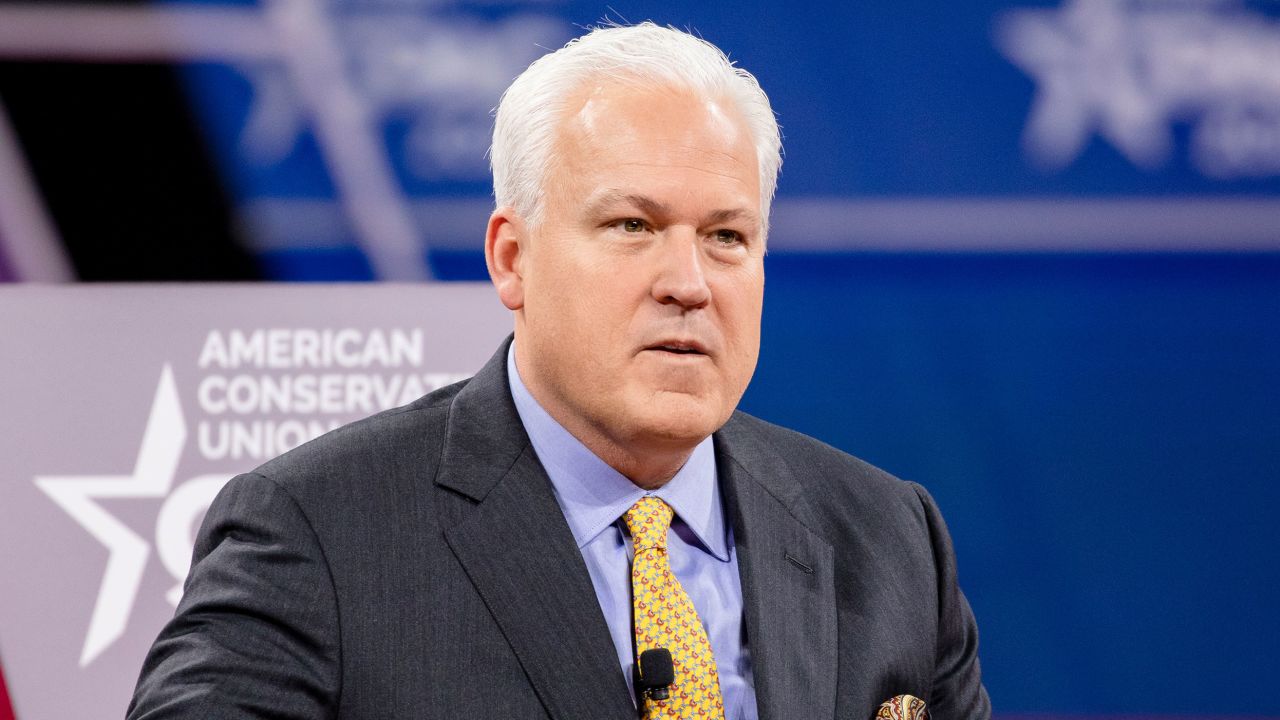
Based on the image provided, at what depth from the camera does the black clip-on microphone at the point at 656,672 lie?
4.99 ft

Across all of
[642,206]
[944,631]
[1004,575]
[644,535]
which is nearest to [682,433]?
[644,535]

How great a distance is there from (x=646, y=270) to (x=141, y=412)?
122cm

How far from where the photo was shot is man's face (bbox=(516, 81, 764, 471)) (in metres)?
1.62

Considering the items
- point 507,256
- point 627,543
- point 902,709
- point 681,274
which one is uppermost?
point 507,256

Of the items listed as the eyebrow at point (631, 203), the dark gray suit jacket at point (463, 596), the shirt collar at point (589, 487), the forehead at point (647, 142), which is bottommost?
the dark gray suit jacket at point (463, 596)

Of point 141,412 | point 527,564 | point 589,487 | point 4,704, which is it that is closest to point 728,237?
point 589,487

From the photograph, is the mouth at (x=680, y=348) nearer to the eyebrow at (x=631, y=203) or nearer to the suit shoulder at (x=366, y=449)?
the eyebrow at (x=631, y=203)

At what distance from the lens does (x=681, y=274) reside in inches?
63.6

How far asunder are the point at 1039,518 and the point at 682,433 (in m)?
1.70

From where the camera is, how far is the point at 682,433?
163cm

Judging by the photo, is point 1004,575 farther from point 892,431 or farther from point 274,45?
point 274,45

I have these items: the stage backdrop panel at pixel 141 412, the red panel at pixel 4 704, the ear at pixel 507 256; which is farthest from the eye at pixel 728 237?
the red panel at pixel 4 704

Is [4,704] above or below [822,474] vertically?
below

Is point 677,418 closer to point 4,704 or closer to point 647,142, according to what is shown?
point 647,142
